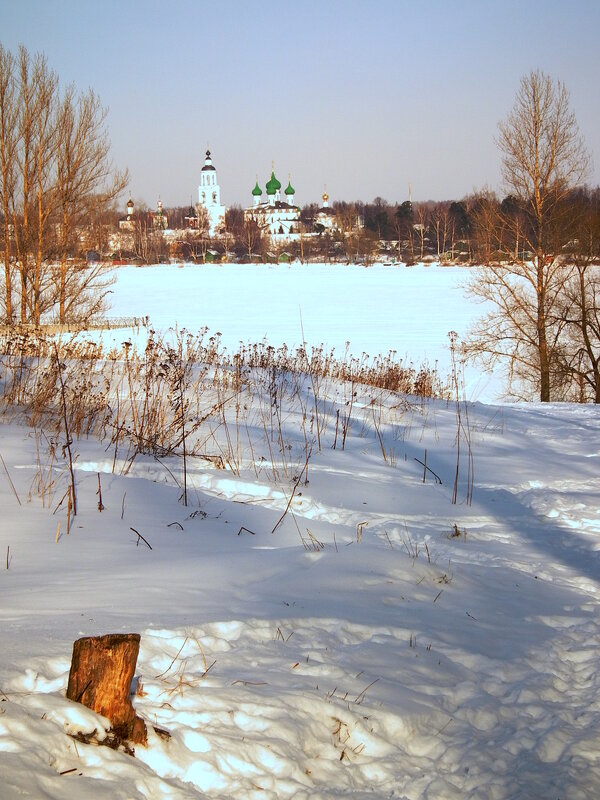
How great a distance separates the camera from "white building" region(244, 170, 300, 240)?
392 feet

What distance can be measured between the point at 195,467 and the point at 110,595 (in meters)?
2.86

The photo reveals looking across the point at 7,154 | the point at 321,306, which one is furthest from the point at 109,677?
the point at 321,306

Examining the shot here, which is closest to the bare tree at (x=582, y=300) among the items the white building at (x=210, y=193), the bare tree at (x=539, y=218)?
the bare tree at (x=539, y=218)

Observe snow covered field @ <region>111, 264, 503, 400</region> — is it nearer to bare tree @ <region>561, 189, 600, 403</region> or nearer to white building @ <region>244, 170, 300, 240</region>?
bare tree @ <region>561, 189, 600, 403</region>

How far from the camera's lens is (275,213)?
12681 centimetres

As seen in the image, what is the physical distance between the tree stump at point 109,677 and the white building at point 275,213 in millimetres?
112784

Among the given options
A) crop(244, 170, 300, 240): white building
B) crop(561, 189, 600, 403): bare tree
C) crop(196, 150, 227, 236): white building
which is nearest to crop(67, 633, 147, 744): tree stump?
crop(561, 189, 600, 403): bare tree

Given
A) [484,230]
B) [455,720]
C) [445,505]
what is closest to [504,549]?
[445,505]

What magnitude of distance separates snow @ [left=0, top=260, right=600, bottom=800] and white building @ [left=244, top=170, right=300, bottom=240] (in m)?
110

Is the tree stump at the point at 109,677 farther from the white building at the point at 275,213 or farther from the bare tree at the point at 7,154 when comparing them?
the white building at the point at 275,213

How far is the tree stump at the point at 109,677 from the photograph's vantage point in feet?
7.08

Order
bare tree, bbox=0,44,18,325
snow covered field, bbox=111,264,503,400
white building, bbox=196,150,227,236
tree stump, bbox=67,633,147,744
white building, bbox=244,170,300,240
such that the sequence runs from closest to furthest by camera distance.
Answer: tree stump, bbox=67,633,147,744
bare tree, bbox=0,44,18,325
snow covered field, bbox=111,264,503,400
white building, bbox=244,170,300,240
white building, bbox=196,150,227,236

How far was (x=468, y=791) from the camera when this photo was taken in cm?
232

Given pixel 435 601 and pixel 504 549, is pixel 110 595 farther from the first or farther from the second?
pixel 504 549
